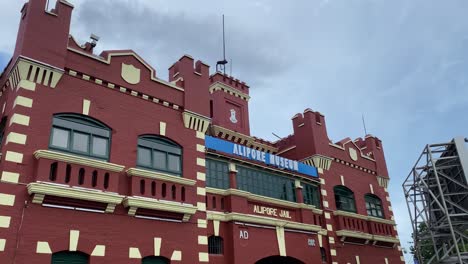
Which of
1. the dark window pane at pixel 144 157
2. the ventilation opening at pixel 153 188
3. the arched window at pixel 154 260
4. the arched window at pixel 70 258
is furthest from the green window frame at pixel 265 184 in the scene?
the arched window at pixel 70 258

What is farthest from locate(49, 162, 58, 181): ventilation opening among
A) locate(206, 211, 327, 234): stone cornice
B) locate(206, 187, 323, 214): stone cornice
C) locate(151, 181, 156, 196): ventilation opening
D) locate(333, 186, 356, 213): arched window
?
locate(333, 186, 356, 213): arched window

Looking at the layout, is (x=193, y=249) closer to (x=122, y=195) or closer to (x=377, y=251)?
(x=122, y=195)

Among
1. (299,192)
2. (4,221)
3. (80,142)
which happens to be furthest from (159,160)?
(299,192)

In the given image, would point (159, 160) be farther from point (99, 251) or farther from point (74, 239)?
point (74, 239)

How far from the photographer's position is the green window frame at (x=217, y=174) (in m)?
19.8

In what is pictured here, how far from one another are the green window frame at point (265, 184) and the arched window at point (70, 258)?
338 inches

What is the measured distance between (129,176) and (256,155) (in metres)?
7.98

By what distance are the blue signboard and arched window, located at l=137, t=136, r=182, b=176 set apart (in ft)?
7.45

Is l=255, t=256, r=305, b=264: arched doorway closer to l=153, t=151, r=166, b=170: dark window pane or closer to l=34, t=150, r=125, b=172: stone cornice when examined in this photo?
l=153, t=151, r=166, b=170: dark window pane

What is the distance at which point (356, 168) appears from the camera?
94.5ft

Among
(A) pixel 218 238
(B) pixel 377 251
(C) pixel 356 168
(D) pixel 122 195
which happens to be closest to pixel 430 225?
(B) pixel 377 251

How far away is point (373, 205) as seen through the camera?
28891 mm

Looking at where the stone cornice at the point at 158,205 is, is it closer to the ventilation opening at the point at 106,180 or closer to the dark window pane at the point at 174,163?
the ventilation opening at the point at 106,180

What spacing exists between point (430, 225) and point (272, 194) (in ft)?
27.6
